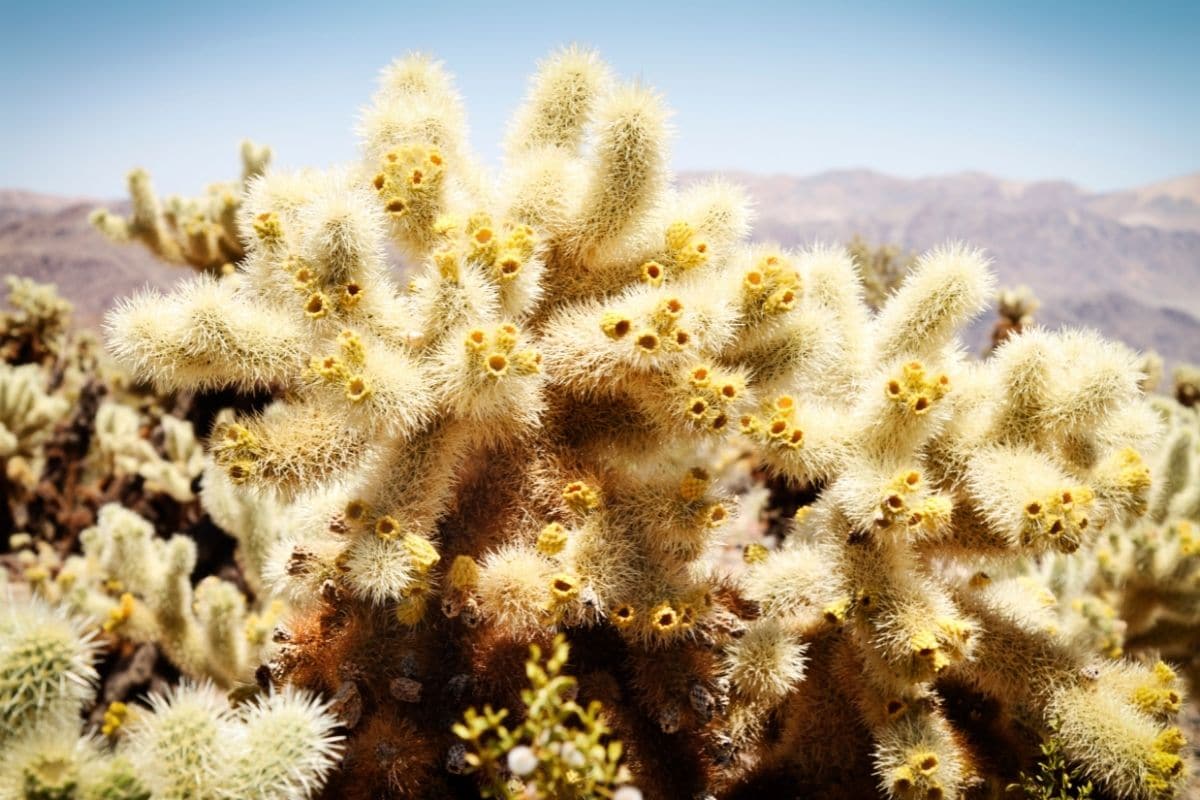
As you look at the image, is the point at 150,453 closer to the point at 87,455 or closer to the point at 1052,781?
the point at 87,455

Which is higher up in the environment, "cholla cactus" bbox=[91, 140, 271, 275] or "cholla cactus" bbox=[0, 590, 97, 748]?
"cholla cactus" bbox=[91, 140, 271, 275]

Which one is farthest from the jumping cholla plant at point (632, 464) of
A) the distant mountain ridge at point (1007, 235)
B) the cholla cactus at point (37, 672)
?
the distant mountain ridge at point (1007, 235)

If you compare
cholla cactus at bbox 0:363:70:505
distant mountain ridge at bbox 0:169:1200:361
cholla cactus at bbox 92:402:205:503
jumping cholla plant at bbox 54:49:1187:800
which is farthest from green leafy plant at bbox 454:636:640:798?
distant mountain ridge at bbox 0:169:1200:361

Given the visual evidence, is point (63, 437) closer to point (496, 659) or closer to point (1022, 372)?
point (496, 659)

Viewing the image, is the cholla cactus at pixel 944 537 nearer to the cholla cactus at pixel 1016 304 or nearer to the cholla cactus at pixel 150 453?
the cholla cactus at pixel 150 453

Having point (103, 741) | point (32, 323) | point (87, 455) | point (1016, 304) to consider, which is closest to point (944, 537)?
point (103, 741)

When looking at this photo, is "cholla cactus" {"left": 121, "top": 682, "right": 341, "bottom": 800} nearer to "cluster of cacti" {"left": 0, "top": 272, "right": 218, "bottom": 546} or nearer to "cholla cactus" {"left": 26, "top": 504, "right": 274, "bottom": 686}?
"cholla cactus" {"left": 26, "top": 504, "right": 274, "bottom": 686}

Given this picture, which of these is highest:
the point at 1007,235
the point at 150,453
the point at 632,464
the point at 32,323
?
the point at 1007,235
